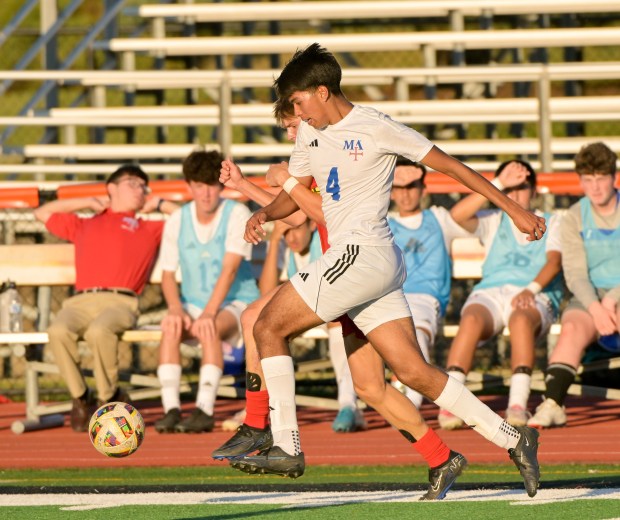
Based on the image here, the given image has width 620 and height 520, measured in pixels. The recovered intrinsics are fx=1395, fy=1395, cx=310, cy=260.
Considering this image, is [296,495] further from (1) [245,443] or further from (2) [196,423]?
(2) [196,423]

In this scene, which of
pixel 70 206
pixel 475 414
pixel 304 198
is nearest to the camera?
pixel 475 414

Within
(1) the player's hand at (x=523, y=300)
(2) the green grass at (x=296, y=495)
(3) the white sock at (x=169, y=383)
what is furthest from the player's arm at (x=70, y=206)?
(1) the player's hand at (x=523, y=300)

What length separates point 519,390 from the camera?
8.71 m

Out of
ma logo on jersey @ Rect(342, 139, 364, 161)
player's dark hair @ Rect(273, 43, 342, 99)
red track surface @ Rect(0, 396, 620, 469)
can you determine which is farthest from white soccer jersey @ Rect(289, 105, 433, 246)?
red track surface @ Rect(0, 396, 620, 469)

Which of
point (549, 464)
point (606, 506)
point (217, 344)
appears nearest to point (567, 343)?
point (549, 464)

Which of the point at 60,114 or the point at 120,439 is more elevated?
the point at 60,114

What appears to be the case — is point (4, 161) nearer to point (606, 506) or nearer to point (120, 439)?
point (120, 439)

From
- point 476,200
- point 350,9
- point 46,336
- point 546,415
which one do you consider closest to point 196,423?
point 46,336

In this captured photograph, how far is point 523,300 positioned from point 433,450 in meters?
3.15

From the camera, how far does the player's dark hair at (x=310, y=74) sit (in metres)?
5.79

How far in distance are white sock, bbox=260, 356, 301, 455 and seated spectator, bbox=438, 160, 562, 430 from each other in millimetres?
2940

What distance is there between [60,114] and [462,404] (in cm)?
893

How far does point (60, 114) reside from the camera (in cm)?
1397

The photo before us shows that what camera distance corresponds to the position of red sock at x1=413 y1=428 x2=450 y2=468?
5.96 metres
